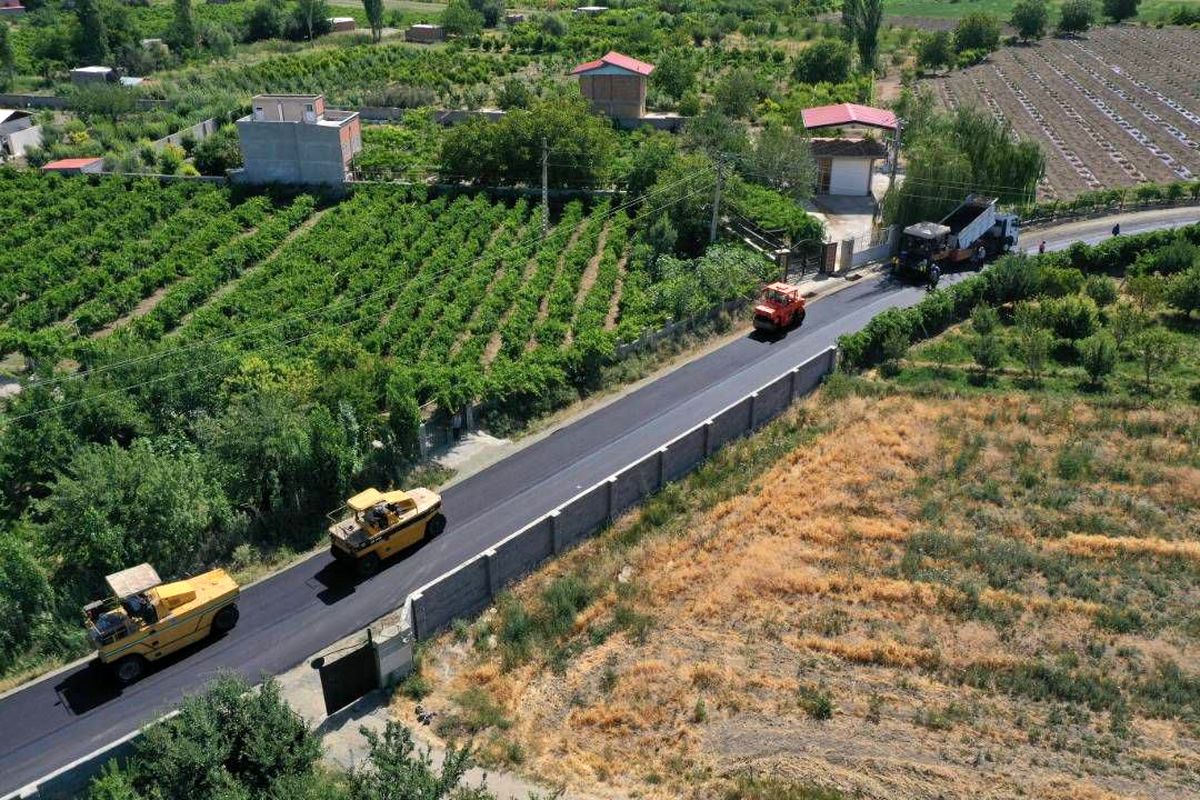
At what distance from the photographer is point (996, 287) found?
48.3 m

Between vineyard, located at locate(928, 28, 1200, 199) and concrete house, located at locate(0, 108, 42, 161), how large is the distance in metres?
78.6

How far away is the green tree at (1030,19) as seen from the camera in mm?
120750

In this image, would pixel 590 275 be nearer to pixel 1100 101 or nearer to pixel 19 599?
pixel 19 599

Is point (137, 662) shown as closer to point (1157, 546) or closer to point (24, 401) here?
point (24, 401)

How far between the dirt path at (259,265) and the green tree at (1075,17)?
109 meters

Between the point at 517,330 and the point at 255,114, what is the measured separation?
36.9 meters

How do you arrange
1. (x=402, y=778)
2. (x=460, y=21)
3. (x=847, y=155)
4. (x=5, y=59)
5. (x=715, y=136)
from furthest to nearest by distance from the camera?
(x=460, y=21) → (x=5, y=59) → (x=715, y=136) → (x=847, y=155) → (x=402, y=778)

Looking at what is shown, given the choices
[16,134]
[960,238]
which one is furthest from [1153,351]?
Result: [16,134]

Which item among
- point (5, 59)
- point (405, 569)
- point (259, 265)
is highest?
point (5, 59)

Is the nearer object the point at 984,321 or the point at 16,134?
the point at 984,321

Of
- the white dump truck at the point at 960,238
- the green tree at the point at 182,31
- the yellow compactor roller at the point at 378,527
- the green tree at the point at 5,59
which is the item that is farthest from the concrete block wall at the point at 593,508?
the green tree at the point at 182,31

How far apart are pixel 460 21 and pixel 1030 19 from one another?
72836 mm

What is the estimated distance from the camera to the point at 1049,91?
96500 mm

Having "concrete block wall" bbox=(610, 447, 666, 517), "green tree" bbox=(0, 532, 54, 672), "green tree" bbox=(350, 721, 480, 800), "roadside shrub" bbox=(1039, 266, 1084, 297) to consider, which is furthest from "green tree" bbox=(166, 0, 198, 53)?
"green tree" bbox=(350, 721, 480, 800)
